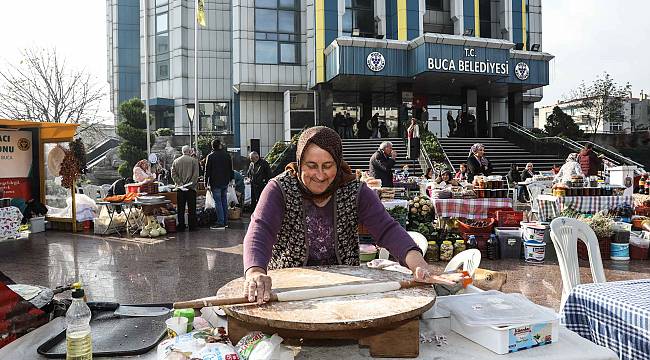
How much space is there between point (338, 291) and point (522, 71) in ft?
89.9

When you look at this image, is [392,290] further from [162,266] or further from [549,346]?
[162,266]

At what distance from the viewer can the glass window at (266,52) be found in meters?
24.7

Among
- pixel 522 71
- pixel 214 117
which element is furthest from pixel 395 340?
pixel 522 71

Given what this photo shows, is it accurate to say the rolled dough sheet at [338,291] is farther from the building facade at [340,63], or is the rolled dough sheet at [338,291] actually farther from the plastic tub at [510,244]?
the building facade at [340,63]

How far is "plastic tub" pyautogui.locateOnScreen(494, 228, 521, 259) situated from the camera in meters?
7.52

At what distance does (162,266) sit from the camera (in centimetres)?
707

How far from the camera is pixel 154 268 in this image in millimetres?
6934

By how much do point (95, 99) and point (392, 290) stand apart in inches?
1240

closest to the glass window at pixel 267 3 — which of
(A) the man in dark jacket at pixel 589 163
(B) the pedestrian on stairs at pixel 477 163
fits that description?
(B) the pedestrian on stairs at pixel 477 163

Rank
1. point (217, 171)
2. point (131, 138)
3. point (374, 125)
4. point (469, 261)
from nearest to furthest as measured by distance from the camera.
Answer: point (469, 261) < point (217, 171) < point (131, 138) < point (374, 125)

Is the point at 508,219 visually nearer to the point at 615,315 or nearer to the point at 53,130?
the point at 615,315

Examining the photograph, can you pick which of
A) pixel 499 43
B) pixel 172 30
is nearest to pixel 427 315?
pixel 499 43

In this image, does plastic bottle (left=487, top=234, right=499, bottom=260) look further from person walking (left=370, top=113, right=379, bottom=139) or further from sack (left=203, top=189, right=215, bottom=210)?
person walking (left=370, top=113, right=379, bottom=139)

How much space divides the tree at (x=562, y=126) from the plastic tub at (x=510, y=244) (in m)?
22.7
